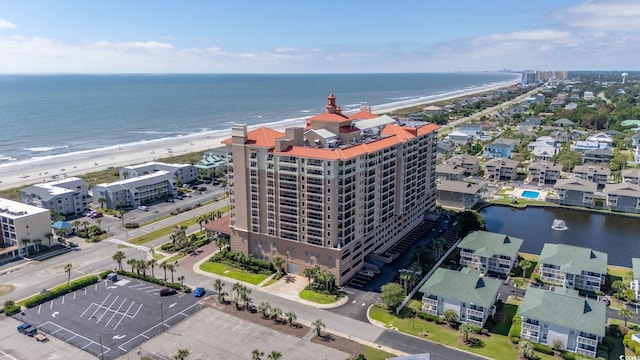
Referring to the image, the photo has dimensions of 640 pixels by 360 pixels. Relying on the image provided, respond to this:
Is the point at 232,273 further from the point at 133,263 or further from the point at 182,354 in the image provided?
the point at 182,354

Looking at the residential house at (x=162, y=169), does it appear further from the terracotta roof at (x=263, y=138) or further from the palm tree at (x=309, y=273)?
the palm tree at (x=309, y=273)

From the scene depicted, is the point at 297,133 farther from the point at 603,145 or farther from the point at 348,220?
the point at 603,145

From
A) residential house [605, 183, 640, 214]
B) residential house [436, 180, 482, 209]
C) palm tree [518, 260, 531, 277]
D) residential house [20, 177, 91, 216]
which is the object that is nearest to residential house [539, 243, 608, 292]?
palm tree [518, 260, 531, 277]

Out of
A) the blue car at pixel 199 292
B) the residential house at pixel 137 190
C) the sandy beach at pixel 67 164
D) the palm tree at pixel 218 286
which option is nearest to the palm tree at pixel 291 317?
the palm tree at pixel 218 286

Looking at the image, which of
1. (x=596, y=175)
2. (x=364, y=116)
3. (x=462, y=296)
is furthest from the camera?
(x=596, y=175)

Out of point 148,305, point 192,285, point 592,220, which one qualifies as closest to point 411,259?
point 192,285

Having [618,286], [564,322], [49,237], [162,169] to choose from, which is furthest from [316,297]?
[162,169]
